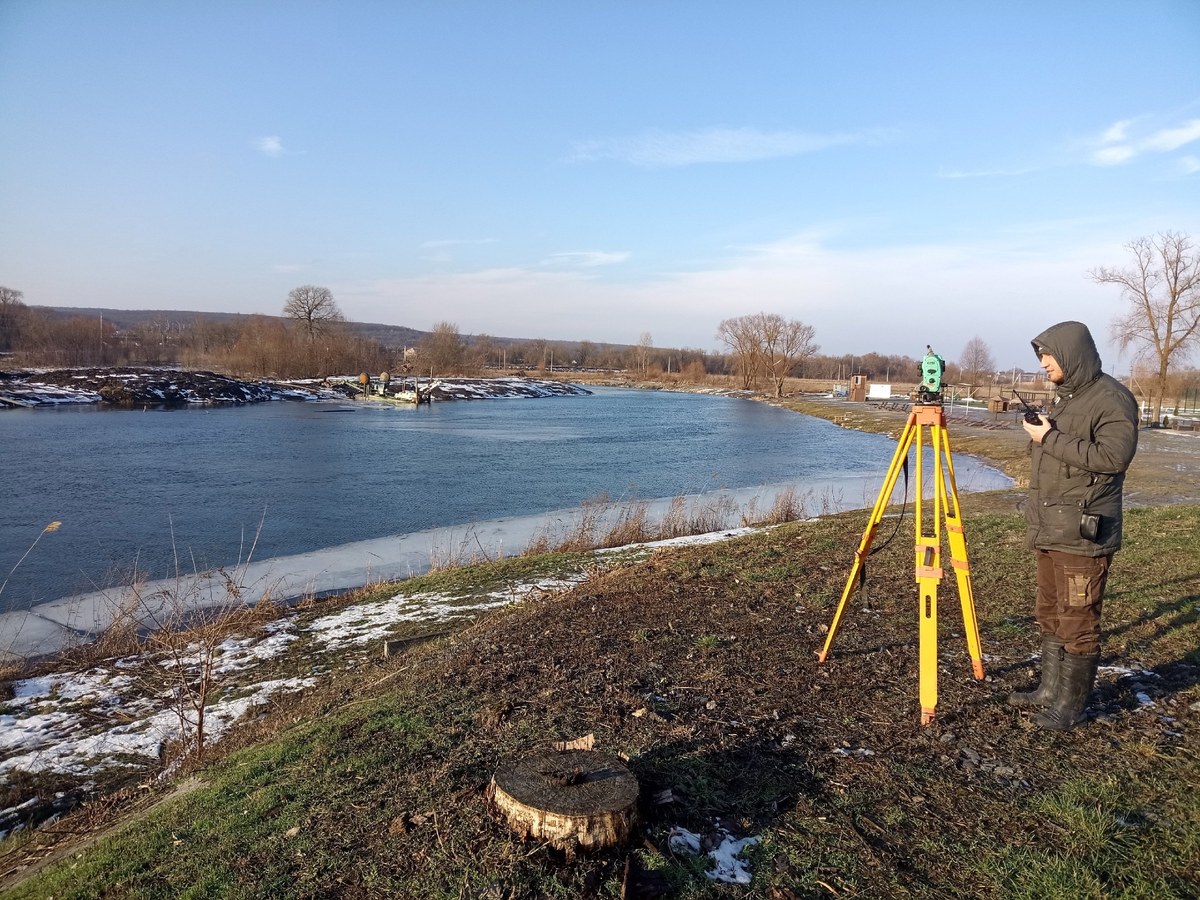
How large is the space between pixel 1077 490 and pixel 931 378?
96cm

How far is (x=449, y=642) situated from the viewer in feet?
21.8

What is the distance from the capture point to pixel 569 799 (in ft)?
9.83

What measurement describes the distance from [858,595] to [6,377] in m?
58.9

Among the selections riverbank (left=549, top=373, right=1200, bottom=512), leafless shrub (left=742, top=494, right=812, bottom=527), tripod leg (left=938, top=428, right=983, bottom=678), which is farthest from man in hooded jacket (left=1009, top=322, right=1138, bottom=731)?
leafless shrub (left=742, top=494, right=812, bottom=527)

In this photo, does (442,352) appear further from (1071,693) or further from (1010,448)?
(1071,693)

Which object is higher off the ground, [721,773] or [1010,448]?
[721,773]

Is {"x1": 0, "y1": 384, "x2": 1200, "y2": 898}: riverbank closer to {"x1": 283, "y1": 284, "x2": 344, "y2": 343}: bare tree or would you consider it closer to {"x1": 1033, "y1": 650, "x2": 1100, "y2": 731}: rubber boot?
{"x1": 1033, "y1": 650, "x2": 1100, "y2": 731}: rubber boot

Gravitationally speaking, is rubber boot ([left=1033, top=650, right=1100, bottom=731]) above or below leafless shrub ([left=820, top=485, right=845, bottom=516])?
above

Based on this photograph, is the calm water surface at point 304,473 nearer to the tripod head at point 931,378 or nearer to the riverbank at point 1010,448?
the riverbank at point 1010,448

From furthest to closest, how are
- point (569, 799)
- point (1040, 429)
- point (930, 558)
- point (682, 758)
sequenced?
point (930, 558) < point (1040, 429) < point (682, 758) < point (569, 799)

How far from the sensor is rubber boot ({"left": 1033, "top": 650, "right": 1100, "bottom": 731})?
4.04m

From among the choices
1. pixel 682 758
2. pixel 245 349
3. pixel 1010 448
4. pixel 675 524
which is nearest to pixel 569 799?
pixel 682 758

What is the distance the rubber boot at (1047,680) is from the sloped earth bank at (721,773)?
0.44 feet

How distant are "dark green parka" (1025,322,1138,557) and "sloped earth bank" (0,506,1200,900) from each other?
1130 millimetres
